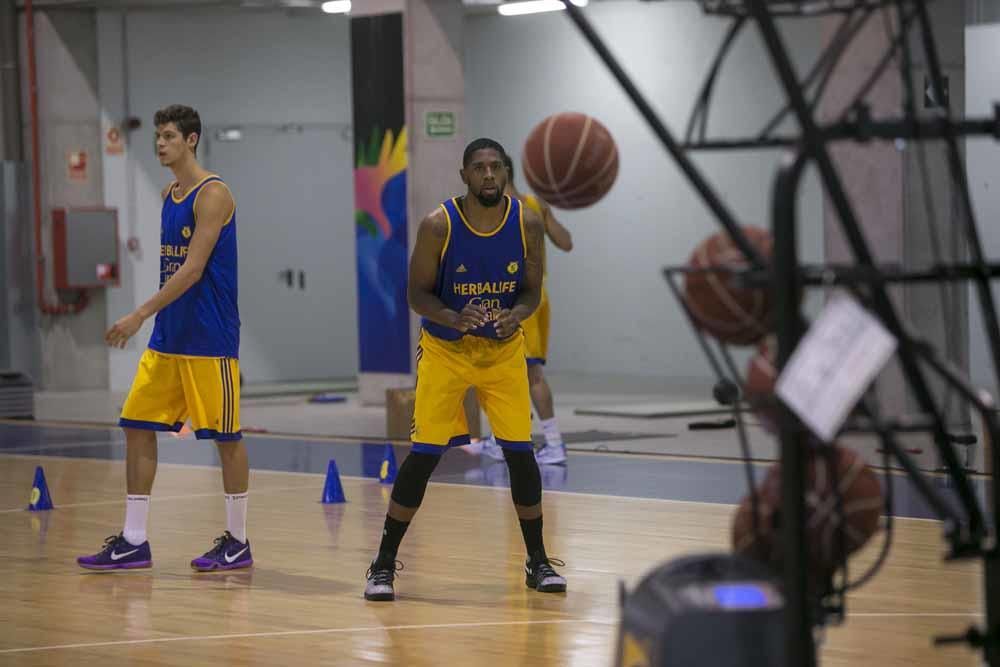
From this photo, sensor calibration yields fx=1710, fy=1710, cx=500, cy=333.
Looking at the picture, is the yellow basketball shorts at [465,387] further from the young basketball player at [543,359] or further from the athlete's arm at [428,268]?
the young basketball player at [543,359]

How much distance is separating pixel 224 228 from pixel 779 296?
425cm

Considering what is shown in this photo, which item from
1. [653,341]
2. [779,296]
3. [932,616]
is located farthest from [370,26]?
[779,296]

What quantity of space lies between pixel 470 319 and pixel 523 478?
26.3 inches

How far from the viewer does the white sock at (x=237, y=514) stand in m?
7.03

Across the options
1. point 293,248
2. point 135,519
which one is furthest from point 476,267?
point 293,248

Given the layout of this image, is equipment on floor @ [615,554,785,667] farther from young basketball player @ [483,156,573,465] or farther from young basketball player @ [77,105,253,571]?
young basketball player @ [483,156,573,465]

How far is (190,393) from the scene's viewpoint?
271 inches

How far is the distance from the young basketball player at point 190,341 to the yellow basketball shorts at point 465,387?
3.22ft

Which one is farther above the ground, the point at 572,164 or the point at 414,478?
the point at 572,164

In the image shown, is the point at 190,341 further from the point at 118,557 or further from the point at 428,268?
the point at 428,268

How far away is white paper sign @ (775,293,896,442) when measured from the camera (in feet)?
9.44

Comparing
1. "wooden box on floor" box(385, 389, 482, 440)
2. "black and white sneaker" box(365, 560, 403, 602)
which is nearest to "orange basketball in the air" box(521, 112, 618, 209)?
"black and white sneaker" box(365, 560, 403, 602)

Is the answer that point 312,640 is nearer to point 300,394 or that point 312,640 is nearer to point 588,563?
point 588,563

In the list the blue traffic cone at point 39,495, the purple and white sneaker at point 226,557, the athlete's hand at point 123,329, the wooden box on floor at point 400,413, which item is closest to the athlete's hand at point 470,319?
the athlete's hand at point 123,329
